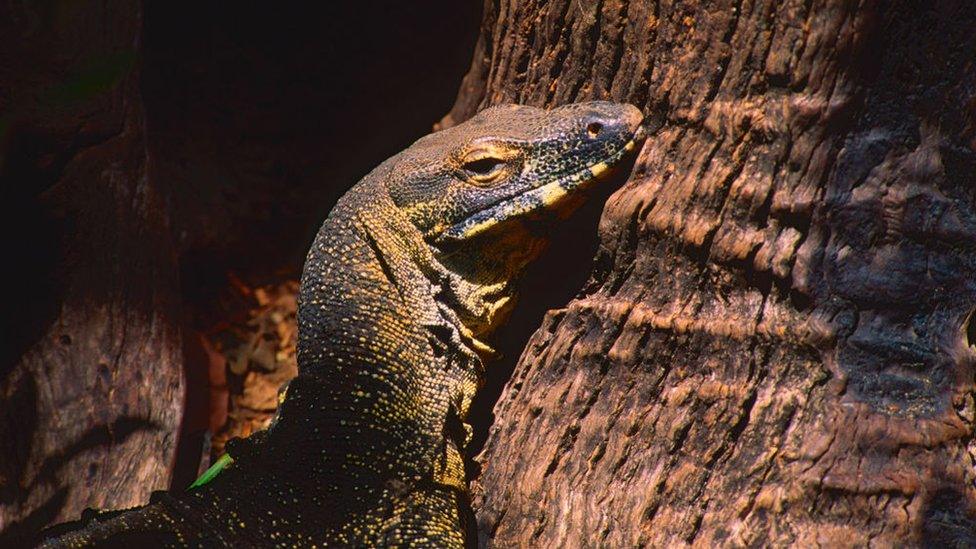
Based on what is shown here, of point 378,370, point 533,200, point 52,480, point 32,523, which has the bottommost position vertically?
point 32,523

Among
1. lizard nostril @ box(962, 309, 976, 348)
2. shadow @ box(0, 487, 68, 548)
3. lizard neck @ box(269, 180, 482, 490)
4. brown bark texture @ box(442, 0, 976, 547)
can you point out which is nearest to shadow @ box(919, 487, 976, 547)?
brown bark texture @ box(442, 0, 976, 547)

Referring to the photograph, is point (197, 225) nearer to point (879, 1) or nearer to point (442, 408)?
point (442, 408)

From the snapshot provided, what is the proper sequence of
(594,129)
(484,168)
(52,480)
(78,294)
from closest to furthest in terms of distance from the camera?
(594,129) → (484,168) → (52,480) → (78,294)

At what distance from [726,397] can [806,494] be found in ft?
1.19

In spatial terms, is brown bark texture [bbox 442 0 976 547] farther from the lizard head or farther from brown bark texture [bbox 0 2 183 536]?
brown bark texture [bbox 0 2 183 536]

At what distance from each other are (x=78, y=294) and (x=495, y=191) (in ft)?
7.15

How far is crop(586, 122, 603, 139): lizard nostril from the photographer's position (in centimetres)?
276

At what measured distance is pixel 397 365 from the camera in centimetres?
295

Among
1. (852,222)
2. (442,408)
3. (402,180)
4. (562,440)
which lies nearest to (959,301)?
(852,222)

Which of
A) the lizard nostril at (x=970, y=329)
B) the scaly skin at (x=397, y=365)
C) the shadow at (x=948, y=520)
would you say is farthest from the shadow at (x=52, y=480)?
the lizard nostril at (x=970, y=329)

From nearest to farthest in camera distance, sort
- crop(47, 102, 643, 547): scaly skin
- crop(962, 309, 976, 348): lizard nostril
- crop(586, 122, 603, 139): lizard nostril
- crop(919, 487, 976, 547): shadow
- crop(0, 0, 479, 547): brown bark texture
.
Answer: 1. crop(919, 487, 976, 547): shadow
2. crop(962, 309, 976, 348): lizard nostril
3. crop(586, 122, 603, 139): lizard nostril
4. crop(47, 102, 643, 547): scaly skin
5. crop(0, 0, 479, 547): brown bark texture

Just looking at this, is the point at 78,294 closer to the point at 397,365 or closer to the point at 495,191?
the point at 397,365

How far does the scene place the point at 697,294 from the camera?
100 inches

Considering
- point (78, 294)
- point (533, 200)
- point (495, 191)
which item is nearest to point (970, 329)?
point (533, 200)
